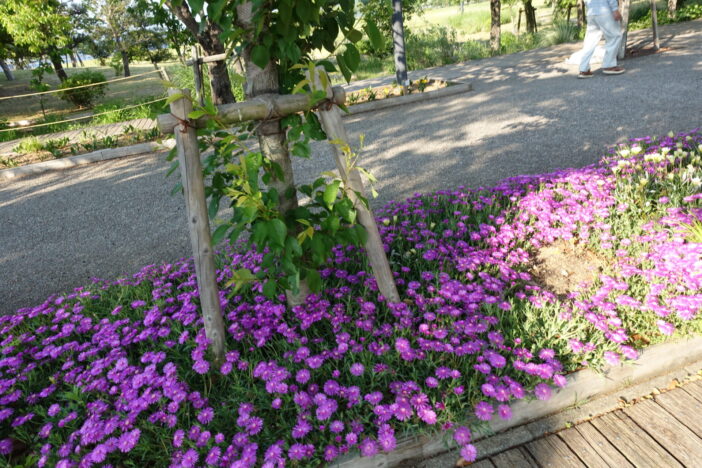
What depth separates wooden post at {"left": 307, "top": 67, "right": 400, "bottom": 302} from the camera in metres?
2.15

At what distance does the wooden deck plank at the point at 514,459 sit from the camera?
5.94 ft

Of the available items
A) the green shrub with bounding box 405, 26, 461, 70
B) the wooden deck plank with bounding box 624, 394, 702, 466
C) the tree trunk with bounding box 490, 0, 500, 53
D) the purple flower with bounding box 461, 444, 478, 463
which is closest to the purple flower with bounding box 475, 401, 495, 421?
the purple flower with bounding box 461, 444, 478, 463

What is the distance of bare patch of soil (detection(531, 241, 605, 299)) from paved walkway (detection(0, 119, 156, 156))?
8075mm

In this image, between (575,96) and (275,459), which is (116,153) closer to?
(275,459)

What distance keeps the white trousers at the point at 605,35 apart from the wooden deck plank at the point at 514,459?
27.0ft

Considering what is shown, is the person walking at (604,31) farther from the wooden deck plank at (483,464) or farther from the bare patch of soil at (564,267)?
the wooden deck plank at (483,464)

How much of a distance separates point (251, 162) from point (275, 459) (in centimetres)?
118

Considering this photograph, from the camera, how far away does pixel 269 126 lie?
2123 millimetres

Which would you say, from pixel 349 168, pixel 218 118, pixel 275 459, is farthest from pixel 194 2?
pixel 275 459

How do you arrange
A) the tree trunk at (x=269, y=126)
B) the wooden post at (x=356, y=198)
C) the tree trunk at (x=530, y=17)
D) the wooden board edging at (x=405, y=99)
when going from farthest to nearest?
the tree trunk at (x=530, y=17) → the wooden board edging at (x=405, y=99) → the wooden post at (x=356, y=198) → the tree trunk at (x=269, y=126)

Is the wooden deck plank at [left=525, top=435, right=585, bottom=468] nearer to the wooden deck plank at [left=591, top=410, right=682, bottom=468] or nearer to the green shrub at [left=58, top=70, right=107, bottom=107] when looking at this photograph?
the wooden deck plank at [left=591, top=410, right=682, bottom=468]

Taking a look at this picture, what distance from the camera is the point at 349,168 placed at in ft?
7.13

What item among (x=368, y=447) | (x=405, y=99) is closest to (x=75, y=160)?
(x=405, y=99)

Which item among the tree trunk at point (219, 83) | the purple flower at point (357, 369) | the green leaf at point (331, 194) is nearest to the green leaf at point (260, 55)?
the green leaf at point (331, 194)
